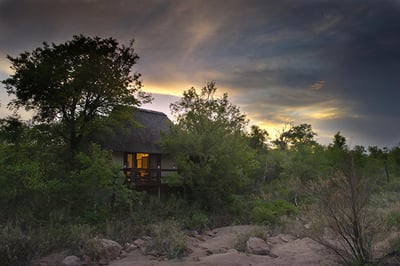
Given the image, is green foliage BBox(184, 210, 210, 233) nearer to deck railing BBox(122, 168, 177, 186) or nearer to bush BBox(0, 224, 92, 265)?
deck railing BBox(122, 168, 177, 186)

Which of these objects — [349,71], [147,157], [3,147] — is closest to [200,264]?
[3,147]

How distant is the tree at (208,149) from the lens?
17672 mm

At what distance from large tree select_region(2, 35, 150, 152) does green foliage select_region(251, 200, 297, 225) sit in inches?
337

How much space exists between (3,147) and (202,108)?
1026 centimetres

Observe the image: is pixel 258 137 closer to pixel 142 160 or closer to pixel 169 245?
pixel 142 160

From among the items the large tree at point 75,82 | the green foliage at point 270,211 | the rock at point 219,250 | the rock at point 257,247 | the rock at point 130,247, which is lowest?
the rock at point 219,250

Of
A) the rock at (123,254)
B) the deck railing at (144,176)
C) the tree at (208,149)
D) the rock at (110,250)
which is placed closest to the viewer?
the rock at (110,250)

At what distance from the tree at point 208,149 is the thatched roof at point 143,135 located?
186 centimetres

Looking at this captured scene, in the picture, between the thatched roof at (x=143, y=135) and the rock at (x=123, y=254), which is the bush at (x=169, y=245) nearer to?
the rock at (x=123, y=254)

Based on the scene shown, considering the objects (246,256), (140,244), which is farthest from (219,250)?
(140,244)

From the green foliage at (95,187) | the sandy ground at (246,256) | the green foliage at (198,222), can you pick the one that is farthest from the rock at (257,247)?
the green foliage at (95,187)

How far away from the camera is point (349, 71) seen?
47.6 ft

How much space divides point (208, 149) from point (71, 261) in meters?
9.58

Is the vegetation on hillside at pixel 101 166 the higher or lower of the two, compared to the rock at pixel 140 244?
higher
